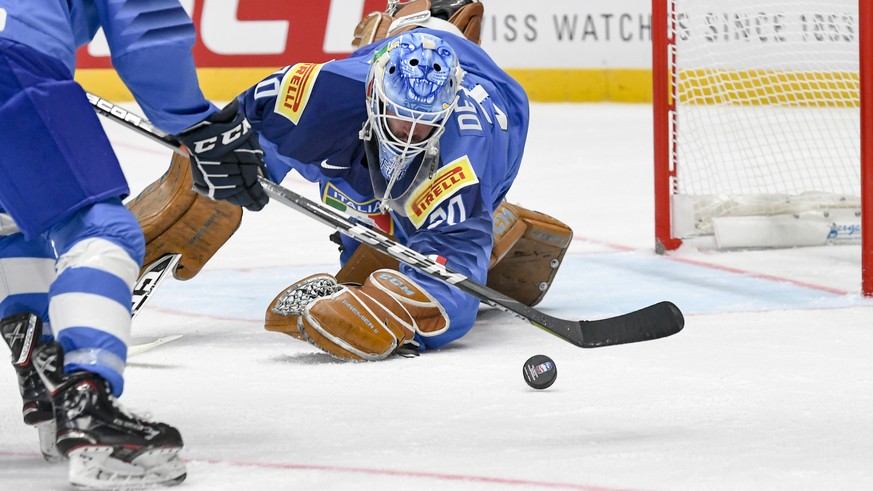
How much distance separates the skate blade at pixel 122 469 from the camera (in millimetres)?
1965

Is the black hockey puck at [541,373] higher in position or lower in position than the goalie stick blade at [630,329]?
lower

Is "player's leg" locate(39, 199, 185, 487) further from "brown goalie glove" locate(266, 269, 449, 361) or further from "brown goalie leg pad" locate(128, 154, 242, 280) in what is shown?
"brown goalie leg pad" locate(128, 154, 242, 280)

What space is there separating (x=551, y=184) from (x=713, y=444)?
380cm

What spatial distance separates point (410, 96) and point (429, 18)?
817mm

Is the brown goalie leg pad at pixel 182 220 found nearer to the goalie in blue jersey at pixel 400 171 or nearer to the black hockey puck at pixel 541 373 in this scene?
the goalie in blue jersey at pixel 400 171

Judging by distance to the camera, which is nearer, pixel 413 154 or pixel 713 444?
pixel 713 444

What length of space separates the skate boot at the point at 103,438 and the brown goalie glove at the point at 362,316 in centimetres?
101

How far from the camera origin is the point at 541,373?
2.74 meters

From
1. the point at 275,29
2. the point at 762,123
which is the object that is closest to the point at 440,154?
the point at 762,123

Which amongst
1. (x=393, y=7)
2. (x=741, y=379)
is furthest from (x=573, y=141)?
(x=741, y=379)

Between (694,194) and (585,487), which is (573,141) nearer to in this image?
(694,194)

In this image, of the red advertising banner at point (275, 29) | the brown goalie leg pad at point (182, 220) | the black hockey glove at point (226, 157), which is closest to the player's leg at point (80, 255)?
the black hockey glove at point (226, 157)

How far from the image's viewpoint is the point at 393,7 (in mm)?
4000

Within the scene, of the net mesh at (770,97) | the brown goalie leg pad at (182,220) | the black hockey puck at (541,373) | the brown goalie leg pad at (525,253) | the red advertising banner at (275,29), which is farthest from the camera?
the red advertising banner at (275,29)
